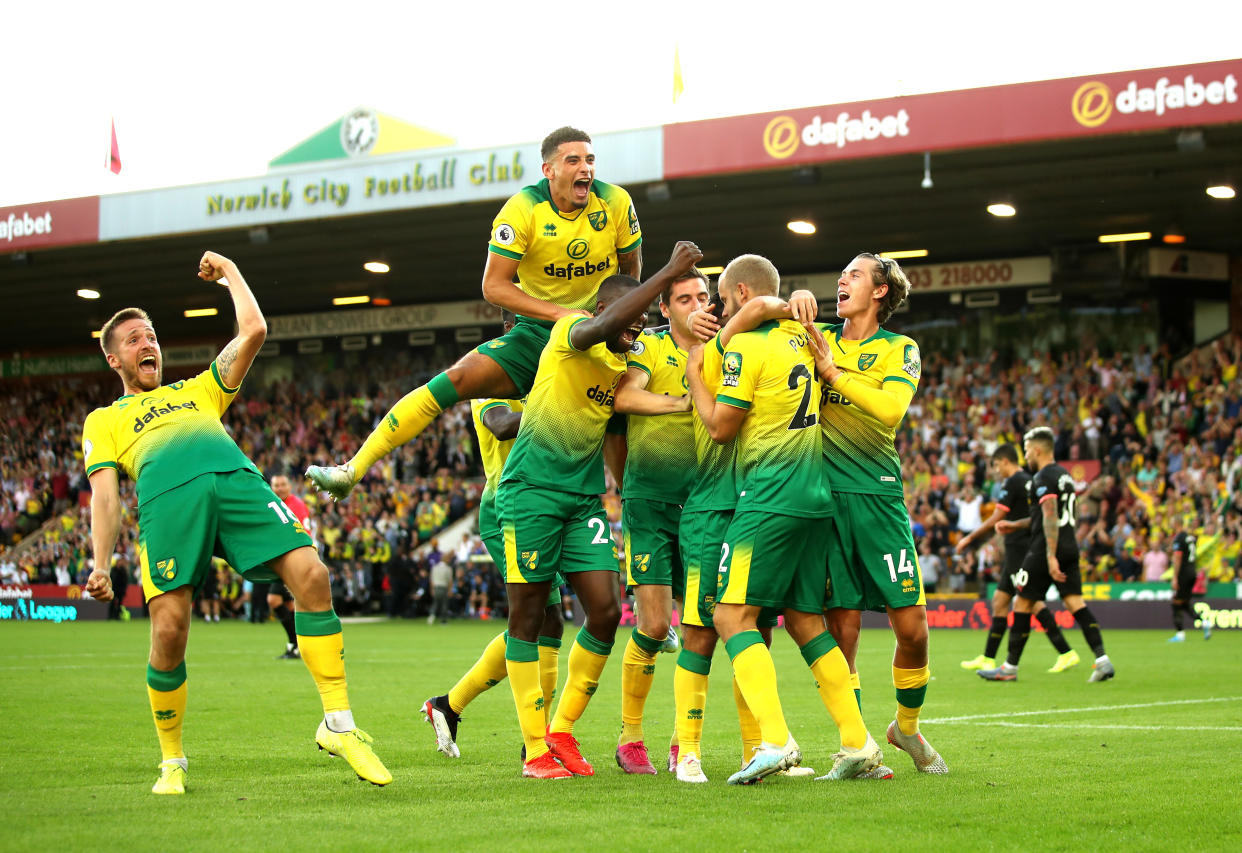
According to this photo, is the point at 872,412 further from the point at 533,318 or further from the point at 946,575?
the point at 946,575

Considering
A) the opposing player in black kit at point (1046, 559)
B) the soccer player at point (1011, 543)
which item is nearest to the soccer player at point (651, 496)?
the opposing player in black kit at point (1046, 559)

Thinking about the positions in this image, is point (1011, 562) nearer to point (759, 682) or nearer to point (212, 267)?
A: point (759, 682)

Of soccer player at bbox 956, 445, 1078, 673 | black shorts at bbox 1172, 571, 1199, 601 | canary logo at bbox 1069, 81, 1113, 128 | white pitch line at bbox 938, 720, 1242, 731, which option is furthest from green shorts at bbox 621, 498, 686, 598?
canary logo at bbox 1069, 81, 1113, 128

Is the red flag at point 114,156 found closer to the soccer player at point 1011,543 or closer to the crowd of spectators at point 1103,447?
the crowd of spectators at point 1103,447

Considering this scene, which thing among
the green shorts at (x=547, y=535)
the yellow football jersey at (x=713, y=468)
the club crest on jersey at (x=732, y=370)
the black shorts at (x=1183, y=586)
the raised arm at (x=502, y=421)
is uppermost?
the club crest on jersey at (x=732, y=370)

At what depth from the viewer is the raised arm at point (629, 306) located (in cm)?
644

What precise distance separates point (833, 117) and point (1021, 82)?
320 centimetres

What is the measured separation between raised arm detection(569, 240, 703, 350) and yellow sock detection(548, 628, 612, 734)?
1.60 meters

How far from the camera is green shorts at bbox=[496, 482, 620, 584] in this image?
6.72 meters

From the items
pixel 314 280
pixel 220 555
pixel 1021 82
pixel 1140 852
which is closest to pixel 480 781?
pixel 220 555

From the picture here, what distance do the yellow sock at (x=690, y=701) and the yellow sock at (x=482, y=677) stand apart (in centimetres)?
149

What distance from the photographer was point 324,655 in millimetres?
6312

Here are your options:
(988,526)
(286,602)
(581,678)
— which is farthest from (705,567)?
(286,602)

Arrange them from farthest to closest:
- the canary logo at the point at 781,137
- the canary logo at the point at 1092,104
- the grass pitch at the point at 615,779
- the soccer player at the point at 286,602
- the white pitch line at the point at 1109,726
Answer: the canary logo at the point at 781,137, the canary logo at the point at 1092,104, the soccer player at the point at 286,602, the white pitch line at the point at 1109,726, the grass pitch at the point at 615,779
